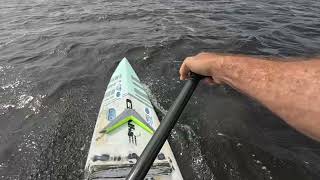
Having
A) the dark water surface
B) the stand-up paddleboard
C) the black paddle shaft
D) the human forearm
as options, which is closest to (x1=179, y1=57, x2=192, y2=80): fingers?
the black paddle shaft

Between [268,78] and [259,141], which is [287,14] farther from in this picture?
[268,78]

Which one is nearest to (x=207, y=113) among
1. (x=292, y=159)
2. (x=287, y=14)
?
(x=292, y=159)

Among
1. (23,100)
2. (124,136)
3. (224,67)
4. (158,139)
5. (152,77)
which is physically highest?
(224,67)

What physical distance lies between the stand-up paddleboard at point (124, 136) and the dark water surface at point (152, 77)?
16.9 inches

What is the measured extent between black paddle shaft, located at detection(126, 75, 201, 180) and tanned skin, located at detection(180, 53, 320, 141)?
776mm

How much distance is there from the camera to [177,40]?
1037 centimetres

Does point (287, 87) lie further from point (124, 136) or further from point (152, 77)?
point (152, 77)

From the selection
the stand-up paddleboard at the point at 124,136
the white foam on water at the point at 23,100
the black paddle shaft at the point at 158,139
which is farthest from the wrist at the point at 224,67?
the white foam on water at the point at 23,100

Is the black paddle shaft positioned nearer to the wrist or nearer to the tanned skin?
the wrist

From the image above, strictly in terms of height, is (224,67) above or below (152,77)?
above

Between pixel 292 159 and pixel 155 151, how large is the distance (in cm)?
310

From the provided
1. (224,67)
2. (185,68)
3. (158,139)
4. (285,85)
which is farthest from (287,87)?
(185,68)

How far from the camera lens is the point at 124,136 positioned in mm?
5172

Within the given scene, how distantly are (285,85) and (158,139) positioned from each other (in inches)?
57.4
